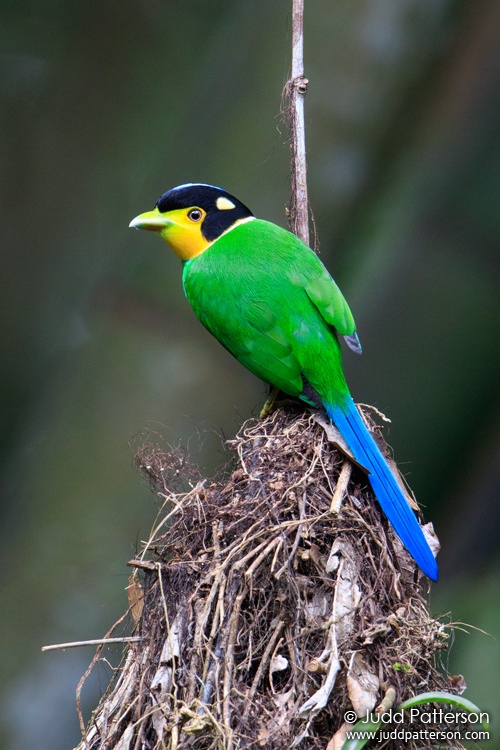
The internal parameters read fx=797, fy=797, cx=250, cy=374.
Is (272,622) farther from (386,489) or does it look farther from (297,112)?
(297,112)

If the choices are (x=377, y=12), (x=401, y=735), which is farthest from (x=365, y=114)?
(x=401, y=735)

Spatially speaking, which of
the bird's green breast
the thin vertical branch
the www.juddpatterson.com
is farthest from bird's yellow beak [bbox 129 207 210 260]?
the www.juddpatterson.com

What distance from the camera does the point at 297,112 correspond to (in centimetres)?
191

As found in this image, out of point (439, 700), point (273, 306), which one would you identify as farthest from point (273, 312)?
point (439, 700)

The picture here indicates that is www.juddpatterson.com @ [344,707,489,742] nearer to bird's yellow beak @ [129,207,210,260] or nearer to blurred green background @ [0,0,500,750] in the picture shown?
blurred green background @ [0,0,500,750]

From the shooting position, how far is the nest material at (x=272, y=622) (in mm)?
1241

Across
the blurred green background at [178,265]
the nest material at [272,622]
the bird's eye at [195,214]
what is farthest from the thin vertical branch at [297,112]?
the nest material at [272,622]

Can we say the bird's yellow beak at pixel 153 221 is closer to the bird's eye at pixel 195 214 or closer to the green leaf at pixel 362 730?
A: the bird's eye at pixel 195 214

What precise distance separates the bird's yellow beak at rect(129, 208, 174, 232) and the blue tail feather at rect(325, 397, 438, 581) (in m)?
0.66

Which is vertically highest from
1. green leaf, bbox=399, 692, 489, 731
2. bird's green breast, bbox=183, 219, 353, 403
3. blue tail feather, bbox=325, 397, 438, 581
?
bird's green breast, bbox=183, 219, 353, 403

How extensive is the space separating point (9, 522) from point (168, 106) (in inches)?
58.4

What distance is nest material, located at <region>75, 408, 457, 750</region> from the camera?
1.24 metres

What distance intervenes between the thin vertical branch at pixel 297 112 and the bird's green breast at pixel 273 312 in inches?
4.6

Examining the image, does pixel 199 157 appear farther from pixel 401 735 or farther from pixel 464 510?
pixel 401 735
